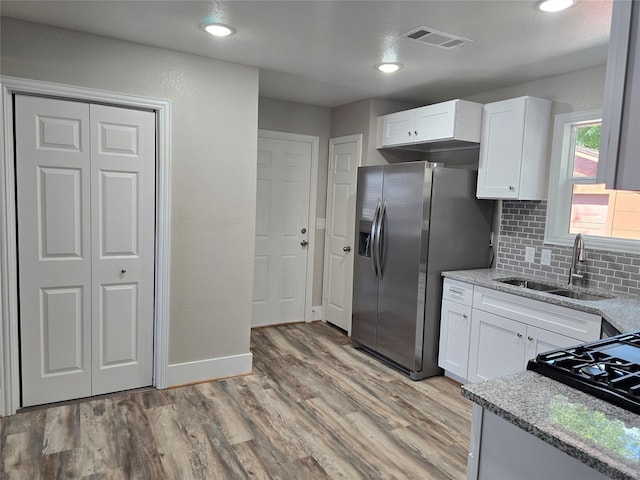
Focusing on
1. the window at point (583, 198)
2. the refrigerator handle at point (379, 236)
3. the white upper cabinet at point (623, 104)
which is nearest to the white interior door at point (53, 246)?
the refrigerator handle at point (379, 236)

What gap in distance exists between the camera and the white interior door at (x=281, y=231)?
465 cm

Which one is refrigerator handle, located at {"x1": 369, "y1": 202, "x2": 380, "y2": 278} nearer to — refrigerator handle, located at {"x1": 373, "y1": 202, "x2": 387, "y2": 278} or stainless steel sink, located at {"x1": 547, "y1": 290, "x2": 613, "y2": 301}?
refrigerator handle, located at {"x1": 373, "y1": 202, "x2": 387, "y2": 278}

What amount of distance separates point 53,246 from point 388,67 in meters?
2.58

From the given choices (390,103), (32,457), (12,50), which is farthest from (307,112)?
(32,457)

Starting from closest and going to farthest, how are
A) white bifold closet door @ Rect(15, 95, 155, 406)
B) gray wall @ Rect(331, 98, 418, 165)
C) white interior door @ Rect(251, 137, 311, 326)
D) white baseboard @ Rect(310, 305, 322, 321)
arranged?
white bifold closet door @ Rect(15, 95, 155, 406) < gray wall @ Rect(331, 98, 418, 165) < white interior door @ Rect(251, 137, 311, 326) < white baseboard @ Rect(310, 305, 322, 321)

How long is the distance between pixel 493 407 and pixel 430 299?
2.37 m

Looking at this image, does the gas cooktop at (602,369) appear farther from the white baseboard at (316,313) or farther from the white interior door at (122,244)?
the white baseboard at (316,313)

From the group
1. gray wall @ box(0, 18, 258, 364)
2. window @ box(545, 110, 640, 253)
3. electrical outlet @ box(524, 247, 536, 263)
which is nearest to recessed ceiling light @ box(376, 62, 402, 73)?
gray wall @ box(0, 18, 258, 364)

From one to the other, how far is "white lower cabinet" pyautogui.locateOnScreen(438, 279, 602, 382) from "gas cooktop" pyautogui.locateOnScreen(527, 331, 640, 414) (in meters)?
1.09

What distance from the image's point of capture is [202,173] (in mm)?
3189

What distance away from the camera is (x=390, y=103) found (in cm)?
438

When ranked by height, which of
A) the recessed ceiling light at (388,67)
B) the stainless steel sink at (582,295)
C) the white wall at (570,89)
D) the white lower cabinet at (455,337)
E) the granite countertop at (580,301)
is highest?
the recessed ceiling light at (388,67)

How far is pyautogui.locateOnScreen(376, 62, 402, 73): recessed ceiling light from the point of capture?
3152 mm

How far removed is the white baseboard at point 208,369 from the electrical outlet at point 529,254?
2350 mm
